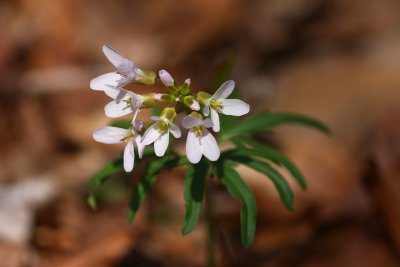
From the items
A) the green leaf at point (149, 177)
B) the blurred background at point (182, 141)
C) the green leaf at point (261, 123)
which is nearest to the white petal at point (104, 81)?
the green leaf at point (149, 177)

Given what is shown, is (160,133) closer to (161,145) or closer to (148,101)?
(161,145)

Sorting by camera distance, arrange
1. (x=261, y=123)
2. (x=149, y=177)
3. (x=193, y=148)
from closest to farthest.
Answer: (x=193, y=148), (x=149, y=177), (x=261, y=123)

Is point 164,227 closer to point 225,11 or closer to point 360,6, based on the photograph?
point 225,11

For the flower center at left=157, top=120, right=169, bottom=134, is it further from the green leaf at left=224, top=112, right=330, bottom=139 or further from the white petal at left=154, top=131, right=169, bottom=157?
the green leaf at left=224, top=112, right=330, bottom=139

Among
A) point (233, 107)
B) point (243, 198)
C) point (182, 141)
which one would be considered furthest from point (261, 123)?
point (182, 141)

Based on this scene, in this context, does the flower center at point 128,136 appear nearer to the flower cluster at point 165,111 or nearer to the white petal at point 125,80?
the flower cluster at point 165,111

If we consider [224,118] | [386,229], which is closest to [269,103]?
[386,229]
